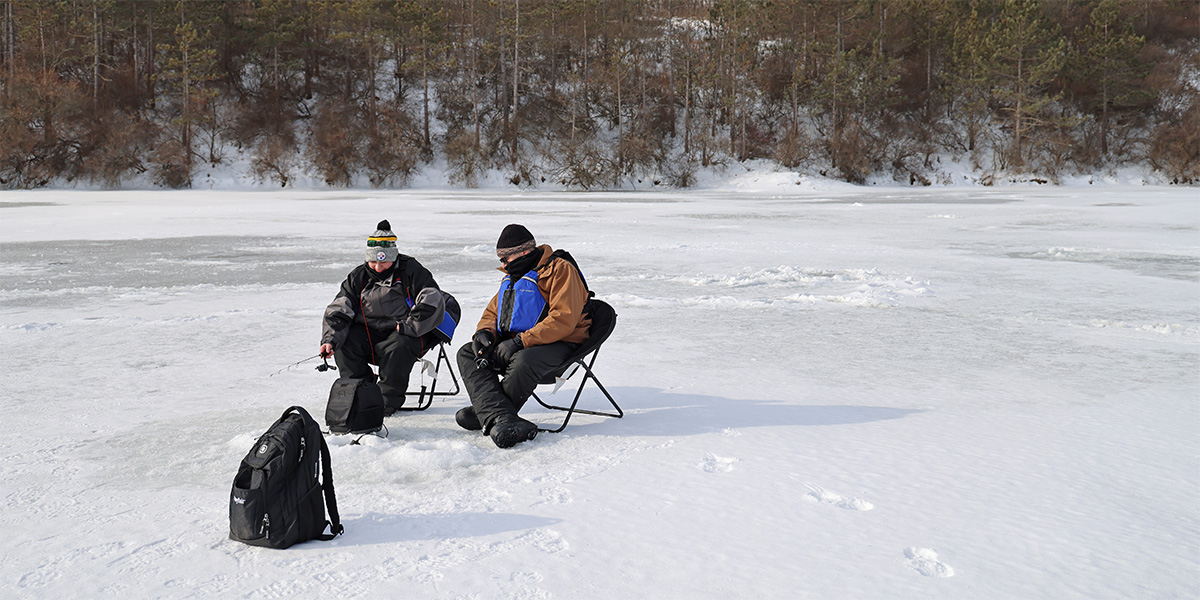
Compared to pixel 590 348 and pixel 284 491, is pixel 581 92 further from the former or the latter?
pixel 284 491

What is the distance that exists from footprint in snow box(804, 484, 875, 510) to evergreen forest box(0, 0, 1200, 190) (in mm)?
39556

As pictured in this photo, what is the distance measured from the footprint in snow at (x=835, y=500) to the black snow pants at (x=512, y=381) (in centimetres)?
144

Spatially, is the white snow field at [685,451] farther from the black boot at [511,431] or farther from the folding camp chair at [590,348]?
the folding camp chair at [590,348]

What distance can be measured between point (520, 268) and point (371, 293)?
866 millimetres

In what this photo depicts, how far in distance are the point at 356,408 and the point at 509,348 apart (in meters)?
0.81

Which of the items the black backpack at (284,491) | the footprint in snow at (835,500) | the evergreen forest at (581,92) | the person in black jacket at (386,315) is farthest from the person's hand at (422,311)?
the evergreen forest at (581,92)

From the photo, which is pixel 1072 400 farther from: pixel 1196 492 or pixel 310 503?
pixel 310 503

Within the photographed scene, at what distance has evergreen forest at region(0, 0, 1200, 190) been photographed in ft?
142

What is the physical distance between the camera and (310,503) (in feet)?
10.1

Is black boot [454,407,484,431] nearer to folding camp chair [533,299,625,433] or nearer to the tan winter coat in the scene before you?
folding camp chair [533,299,625,433]

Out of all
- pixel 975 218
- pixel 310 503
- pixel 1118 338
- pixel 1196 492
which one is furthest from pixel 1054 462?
pixel 975 218

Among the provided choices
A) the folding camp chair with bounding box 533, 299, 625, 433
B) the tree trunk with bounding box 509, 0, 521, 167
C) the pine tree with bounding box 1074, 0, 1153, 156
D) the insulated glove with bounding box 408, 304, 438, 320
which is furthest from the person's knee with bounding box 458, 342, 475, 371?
the pine tree with bounding box 1074, 0, 1153, 156

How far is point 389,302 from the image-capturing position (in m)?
4.63

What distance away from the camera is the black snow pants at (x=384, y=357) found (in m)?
4.66
